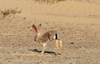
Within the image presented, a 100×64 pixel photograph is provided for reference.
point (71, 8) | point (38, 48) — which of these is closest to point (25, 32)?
point (38, 48)

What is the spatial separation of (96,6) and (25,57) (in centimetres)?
1201

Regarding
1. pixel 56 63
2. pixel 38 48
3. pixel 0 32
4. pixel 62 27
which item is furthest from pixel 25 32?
pixel 56 63

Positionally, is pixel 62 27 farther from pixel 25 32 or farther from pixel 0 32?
pixel 0 32

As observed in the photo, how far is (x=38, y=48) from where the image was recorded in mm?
7215

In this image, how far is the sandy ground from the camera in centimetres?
580

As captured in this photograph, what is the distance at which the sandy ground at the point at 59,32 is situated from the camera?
19.0ft

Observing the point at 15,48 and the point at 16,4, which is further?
the point at 16,4

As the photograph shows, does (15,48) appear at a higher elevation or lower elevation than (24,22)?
lower

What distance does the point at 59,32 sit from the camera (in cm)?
988

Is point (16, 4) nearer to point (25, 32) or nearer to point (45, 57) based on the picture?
point (25, 32)

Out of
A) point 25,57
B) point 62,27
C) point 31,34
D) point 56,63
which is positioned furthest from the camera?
point 62,27

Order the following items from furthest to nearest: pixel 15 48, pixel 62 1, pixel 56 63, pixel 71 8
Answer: pixel 62 1
pixel 71 8
pixel 15 48
pixel 56 63

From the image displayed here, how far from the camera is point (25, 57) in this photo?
5.85 m

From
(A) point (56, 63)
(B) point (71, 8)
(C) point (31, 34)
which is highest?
(B) point (71, 8)
